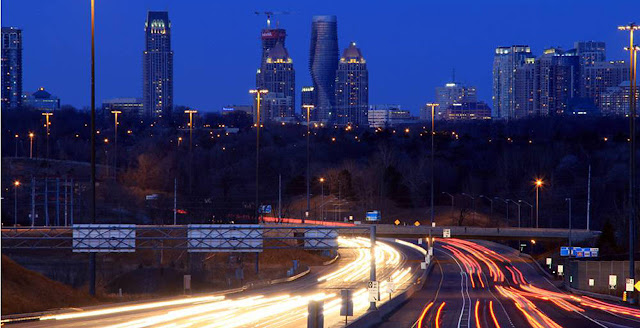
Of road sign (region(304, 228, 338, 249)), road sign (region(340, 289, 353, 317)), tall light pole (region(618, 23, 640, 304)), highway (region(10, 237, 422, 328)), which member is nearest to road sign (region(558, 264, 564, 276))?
highway (region(10, 237, 422, 328))

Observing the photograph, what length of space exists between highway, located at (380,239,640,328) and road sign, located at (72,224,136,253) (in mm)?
14625

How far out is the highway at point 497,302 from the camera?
40.3 m

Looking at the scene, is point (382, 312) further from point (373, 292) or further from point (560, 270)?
point (560, 270)

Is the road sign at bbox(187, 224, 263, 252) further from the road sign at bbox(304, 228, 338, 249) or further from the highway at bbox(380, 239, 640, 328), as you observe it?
the highway at bbox(380, 239, 640, 328)

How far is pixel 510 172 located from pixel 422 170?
15.0 meters

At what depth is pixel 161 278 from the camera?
7069cm

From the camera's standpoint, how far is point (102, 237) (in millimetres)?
49188

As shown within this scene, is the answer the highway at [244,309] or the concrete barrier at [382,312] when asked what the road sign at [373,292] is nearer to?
the concrete barrier at [382,312]

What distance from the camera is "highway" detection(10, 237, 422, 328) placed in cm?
3734

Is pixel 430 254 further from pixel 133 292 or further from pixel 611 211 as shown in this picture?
pixel 611 211

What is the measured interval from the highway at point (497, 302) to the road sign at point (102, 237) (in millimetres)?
14625

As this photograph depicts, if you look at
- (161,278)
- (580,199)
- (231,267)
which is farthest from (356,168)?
(161,278)

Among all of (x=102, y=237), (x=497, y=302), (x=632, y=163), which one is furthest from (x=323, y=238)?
(x=632, y=163)

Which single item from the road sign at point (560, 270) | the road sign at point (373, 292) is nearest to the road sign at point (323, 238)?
the road sign at point (373, 292)
